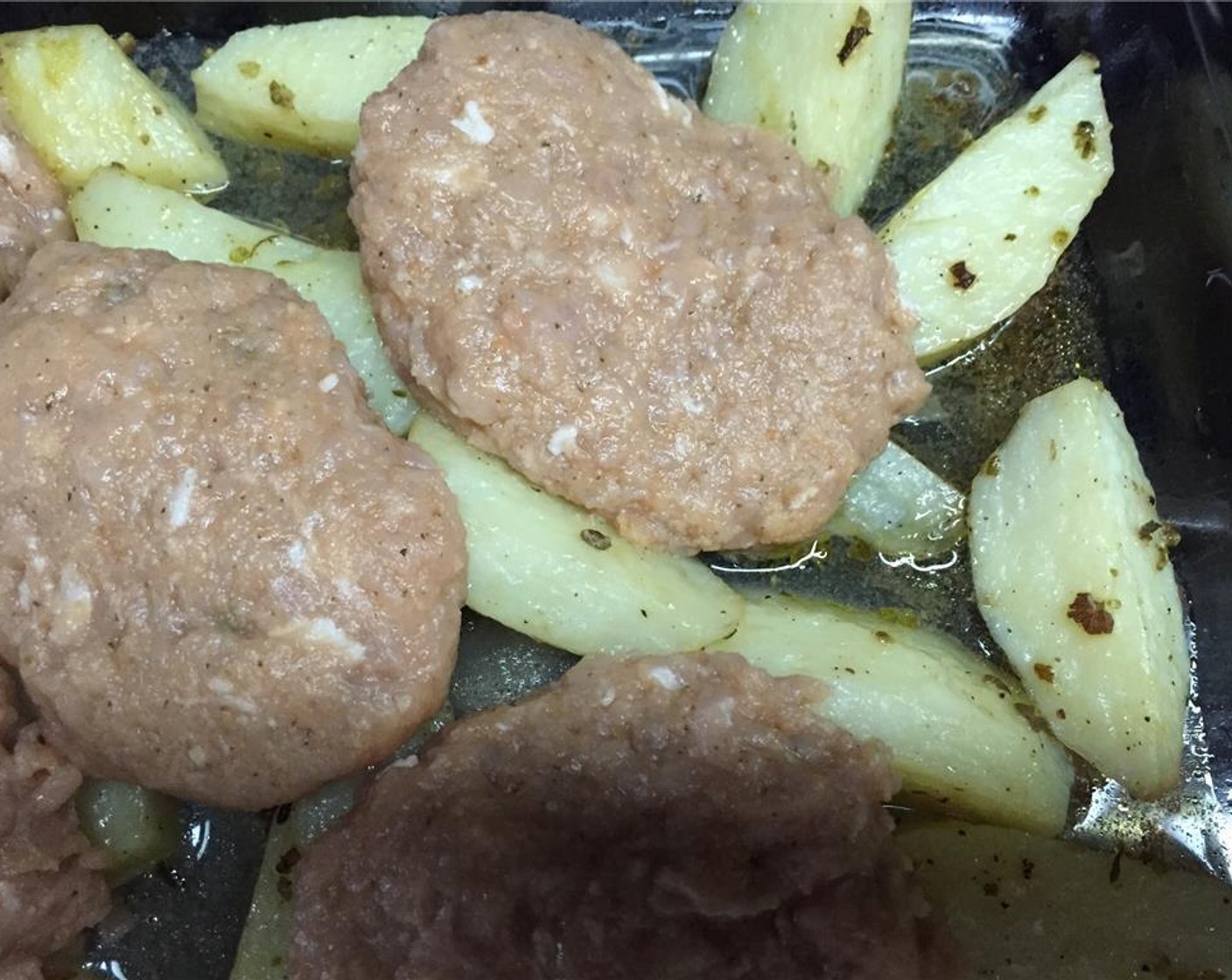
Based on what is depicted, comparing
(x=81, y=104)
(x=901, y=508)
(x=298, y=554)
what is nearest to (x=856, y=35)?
(x=901, y=508)

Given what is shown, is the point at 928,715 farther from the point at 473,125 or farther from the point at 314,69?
the point at 314,69

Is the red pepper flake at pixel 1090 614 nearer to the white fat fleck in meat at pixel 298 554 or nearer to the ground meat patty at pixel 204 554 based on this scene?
the ground meat patty at pixel 204 554

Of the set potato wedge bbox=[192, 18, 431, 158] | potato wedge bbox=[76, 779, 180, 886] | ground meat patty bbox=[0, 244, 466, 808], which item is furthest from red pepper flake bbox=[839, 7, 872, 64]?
potato wedge bbox=[76, 779, 180, 886]

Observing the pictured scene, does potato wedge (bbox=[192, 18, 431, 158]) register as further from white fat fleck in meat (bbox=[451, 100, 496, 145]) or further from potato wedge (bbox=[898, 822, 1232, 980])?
potato wedge (bbox=[898, 822, 1232, 980])

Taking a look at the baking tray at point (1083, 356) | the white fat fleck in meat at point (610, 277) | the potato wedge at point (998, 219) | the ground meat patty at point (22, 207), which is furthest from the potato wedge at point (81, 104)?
the potato wedge at point (998, 219)

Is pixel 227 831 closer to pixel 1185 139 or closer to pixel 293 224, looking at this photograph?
pixel 293 224

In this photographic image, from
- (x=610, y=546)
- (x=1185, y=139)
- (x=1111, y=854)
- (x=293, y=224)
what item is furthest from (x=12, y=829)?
(x=1185, y=139)
